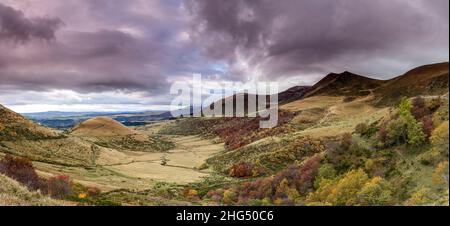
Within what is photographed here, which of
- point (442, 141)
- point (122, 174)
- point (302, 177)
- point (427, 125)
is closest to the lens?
point (442, 141)

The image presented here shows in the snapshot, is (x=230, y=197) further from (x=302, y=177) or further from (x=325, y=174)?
(x=325, y=174)

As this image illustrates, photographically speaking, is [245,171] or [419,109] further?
[245,171]

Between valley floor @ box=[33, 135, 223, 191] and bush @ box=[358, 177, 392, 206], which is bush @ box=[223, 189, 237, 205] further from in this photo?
bush @ box=[358, 177, 392, 206]

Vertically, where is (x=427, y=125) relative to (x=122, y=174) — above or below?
above

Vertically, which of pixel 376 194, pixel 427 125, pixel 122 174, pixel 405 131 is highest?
pixel 427 125

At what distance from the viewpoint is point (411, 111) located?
159 feet

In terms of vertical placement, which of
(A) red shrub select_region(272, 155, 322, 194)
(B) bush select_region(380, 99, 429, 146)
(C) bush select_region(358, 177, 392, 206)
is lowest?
(A) red shrub select_region(272, 155, 322, 194)

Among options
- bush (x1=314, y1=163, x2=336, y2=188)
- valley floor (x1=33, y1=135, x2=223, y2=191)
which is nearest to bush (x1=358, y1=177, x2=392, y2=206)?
bush (x1=314, y1=163, x2=336, y2=188)

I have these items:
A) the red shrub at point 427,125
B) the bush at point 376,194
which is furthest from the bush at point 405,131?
the bush at point 376,194

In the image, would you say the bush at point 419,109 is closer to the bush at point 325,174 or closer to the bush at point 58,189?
the bush at point 325,174

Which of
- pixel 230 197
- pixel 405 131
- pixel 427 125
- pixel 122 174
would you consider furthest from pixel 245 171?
pixel 427 125
